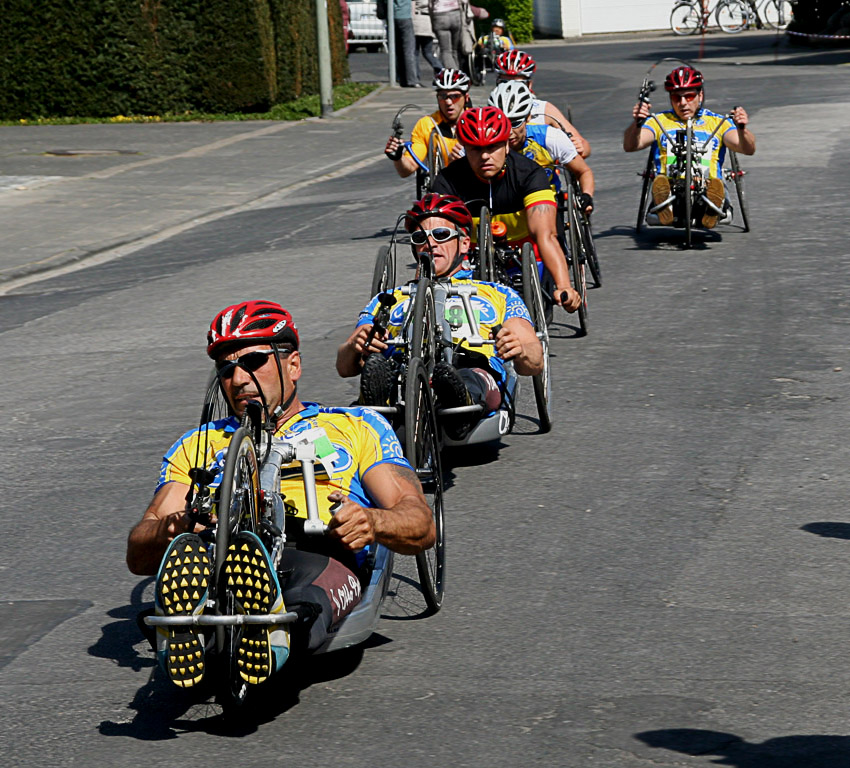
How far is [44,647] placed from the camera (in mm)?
5461

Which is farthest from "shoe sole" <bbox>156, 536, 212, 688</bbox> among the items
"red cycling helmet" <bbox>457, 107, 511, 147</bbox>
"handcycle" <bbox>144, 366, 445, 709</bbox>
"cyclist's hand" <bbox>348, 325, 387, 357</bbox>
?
"red cycling helmet" <bbox>457, 107, 511, 147</bbox>

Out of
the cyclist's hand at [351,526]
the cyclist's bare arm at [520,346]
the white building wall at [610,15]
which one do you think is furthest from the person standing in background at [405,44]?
the cyclist's hand at [351,526]

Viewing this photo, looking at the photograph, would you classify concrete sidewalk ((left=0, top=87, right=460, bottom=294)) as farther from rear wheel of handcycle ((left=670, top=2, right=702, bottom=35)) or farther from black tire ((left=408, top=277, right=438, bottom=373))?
rear wheel of handcycle ((left=670, top=2, right=702, bottom=35))

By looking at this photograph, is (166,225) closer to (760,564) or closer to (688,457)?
(688,457)

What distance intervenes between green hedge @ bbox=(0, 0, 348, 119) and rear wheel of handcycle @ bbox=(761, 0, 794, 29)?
25.6m

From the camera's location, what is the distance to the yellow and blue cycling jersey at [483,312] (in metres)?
7.42

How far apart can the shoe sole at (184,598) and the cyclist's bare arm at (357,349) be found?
2.71 metres

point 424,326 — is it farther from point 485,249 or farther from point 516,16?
point 516,16

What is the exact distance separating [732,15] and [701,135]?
37469mm

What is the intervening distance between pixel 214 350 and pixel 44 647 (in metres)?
1.37

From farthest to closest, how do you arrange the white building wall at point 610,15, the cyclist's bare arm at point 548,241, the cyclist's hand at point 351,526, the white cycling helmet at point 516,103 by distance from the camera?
the white building wall at point 610,15 < the white cycling helmet at point 516,103 < the cyclist's bare arm at point 548,241 < the cyclist's hand at point 351,526

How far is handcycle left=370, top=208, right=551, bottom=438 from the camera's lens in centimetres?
647

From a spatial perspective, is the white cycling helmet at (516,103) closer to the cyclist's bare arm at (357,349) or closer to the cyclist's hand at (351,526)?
the cyclist's bare arm at (357,349)

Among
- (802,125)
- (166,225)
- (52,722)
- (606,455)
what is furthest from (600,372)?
(802,125)
